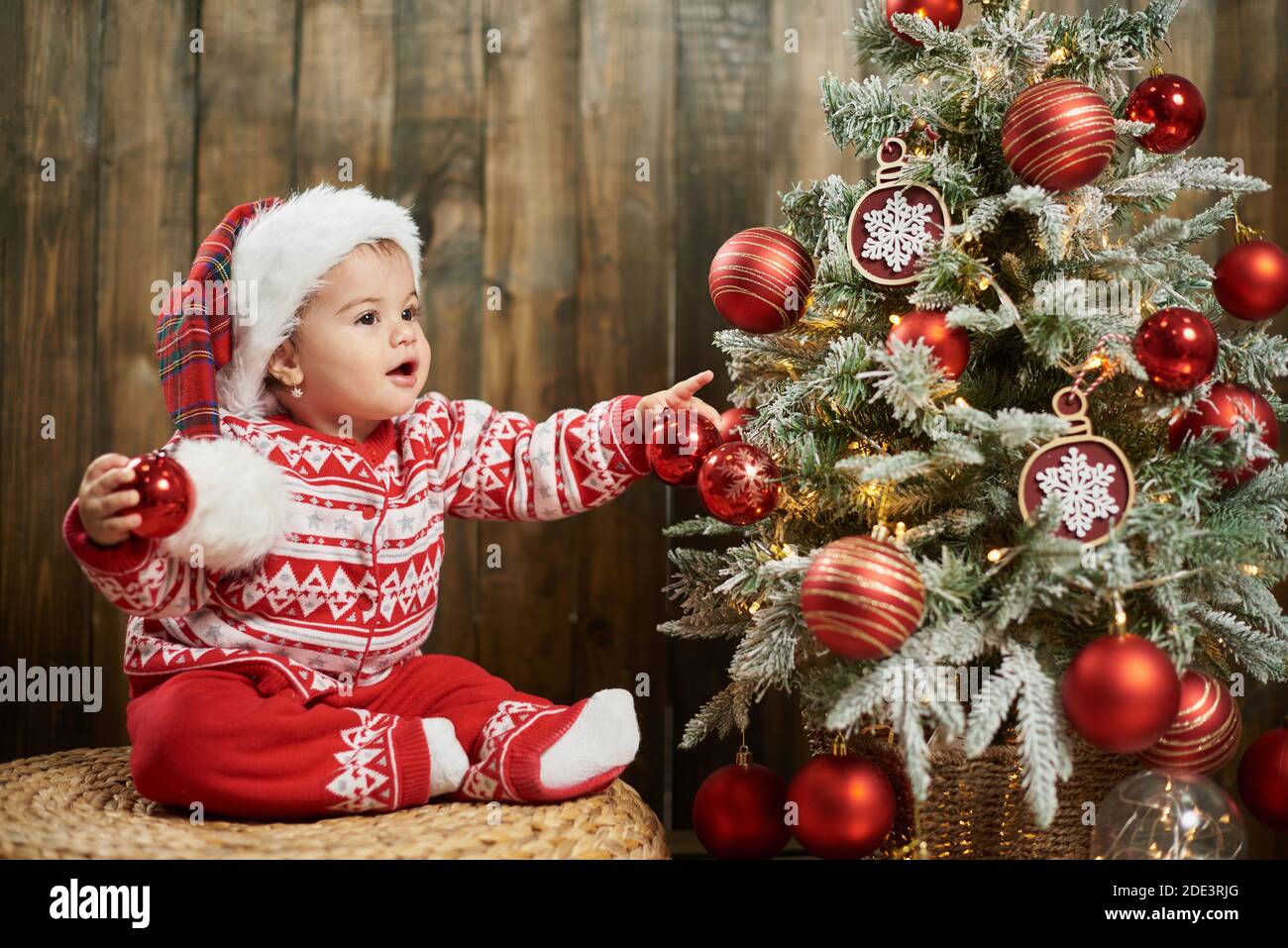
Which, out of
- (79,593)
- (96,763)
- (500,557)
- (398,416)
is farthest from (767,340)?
(79,593)

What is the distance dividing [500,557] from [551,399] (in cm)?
26

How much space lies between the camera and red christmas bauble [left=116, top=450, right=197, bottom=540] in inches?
42.1

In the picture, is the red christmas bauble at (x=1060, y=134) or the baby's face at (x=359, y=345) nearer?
the red christmas bauble at (x=1060, y=134)

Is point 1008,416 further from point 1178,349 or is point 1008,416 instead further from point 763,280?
point 763,280

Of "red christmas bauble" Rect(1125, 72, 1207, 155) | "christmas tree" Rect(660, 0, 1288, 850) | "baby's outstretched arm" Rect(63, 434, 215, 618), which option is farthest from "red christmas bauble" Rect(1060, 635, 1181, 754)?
"baby's outstretched arm" Rect(63, 434, 215, 618)

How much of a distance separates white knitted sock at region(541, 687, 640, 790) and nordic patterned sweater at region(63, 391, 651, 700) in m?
0.26

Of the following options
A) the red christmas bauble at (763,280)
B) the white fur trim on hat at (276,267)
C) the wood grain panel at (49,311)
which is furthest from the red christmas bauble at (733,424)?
the wood grain panel at (49,311)

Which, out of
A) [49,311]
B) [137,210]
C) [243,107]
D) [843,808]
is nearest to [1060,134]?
[843,808]

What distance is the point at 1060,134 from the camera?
3.58 ft

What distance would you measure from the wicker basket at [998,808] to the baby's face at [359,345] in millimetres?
725

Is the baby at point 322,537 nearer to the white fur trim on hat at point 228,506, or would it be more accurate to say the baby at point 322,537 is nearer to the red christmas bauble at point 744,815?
the white fur trim on hat at point 228,506

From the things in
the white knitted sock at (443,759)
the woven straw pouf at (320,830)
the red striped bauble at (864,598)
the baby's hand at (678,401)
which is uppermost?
the baby's hand at (678,401)

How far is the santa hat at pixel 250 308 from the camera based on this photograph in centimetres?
124

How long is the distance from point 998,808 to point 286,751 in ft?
2.49
